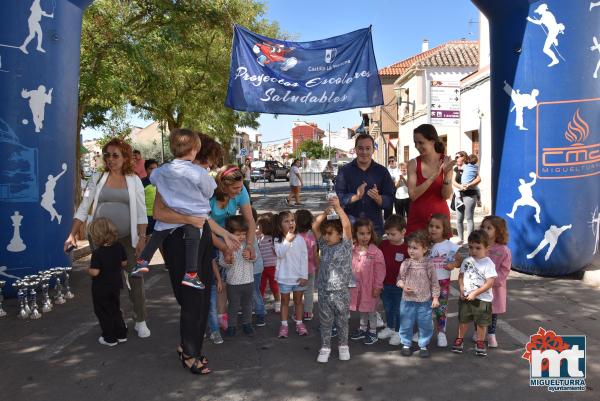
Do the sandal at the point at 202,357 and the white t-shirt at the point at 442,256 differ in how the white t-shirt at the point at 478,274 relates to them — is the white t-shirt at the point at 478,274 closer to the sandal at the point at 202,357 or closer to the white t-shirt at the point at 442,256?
the white t-shirt at the point at 442,256

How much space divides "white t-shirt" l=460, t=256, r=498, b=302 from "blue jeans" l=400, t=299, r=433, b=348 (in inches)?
14.4

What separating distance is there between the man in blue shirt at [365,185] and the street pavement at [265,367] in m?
1.22

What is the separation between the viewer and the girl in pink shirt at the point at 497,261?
15.1ft

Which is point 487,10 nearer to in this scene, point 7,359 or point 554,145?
point 554,145

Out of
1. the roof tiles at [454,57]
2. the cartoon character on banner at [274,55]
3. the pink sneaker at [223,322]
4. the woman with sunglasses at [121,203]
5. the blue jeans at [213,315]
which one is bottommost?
the pink sneaker at [223,322]

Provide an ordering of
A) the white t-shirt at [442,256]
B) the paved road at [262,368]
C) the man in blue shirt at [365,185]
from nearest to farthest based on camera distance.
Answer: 1. the paved road at [262,368]
2. the white t-shirt at [442,256]
3. the man in blue shirt at [365,185]

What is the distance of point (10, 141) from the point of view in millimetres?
6145

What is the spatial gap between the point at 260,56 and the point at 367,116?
48.9 metres

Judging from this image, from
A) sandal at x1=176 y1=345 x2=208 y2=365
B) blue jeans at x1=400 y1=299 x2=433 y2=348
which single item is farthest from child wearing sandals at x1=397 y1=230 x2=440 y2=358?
sandal at x1=176 y1=345 x2=208 y2=365

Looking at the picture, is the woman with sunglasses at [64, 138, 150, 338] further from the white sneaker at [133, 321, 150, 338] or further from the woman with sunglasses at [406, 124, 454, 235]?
the woman with sunglasses at [406, 124, 454, 235]

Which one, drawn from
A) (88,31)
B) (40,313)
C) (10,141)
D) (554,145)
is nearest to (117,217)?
(40,313)

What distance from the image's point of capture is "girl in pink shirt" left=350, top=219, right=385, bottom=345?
4688 mm

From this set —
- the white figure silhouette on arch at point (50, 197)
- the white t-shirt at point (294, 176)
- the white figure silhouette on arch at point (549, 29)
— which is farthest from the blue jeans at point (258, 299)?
the white t-shirt at point (294, 176)

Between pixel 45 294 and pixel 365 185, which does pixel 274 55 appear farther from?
pixel 45 294
